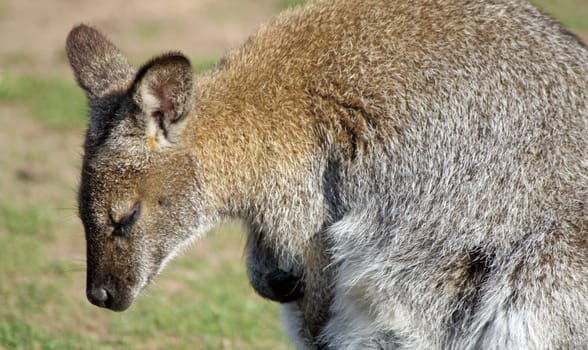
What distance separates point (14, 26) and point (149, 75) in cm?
819

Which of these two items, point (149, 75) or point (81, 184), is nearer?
point (149, 75)

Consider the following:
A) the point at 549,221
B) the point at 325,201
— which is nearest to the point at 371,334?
the point at 325,201

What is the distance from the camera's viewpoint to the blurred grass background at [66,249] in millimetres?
5512

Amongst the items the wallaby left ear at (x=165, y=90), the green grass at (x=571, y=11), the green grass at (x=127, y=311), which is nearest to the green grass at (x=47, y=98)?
the green grass at (x=127, y=311)

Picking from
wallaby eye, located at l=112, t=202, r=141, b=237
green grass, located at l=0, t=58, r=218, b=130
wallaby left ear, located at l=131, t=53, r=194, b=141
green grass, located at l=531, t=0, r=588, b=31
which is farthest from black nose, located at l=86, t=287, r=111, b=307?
green grass, located at l=531, t=0, r=588, b=31

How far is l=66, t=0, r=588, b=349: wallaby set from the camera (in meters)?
4.01

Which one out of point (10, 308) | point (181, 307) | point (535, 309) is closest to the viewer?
point (535, 309)

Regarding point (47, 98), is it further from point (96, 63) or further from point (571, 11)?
point (571, 11)

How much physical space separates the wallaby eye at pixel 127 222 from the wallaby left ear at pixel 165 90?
33cm

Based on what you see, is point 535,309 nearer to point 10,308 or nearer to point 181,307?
point 181,307

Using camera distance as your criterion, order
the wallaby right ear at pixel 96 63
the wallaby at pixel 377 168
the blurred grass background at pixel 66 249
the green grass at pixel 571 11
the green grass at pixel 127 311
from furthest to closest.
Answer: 1. the green grass at pixel 571 11
2. the blurred grass background at pixel 66 249
3. the green grass at pixel 127 311
4. the wallaby right ear at pixel 96 63
5. the wallaby at pixel 377 168

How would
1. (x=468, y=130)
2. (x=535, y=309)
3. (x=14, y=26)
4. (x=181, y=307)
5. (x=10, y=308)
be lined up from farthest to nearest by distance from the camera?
(x=14, y=26), (x=181, y=307), (x=10, y=308), (x=468, y=130), (x=535, y=309)

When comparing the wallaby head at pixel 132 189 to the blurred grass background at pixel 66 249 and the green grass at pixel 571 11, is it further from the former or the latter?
the green grass at pixel 571 11

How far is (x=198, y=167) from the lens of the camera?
164 inches
